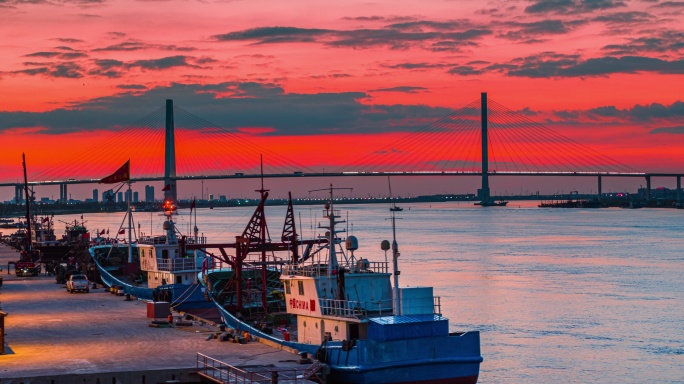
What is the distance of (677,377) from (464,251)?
8360 centimetres

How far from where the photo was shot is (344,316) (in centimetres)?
3534

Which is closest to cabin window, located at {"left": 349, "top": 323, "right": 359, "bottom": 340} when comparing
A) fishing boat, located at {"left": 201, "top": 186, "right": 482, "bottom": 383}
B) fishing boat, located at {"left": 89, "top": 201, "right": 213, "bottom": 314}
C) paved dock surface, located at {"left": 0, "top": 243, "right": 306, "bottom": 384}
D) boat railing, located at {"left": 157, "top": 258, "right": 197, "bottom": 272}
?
fishing boat, located at {"left": 201, "top": 186, "right": 482, "bottom": 383}

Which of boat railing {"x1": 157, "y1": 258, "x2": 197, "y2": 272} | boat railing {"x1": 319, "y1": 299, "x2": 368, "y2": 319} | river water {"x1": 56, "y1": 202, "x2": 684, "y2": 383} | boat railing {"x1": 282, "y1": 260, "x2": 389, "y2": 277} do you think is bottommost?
river water {"x1": 56, "y1": 202, "x2": 684, "y2": 383}

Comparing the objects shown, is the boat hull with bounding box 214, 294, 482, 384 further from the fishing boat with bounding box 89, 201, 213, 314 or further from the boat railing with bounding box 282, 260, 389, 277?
the fishing boat with bounding box 89, 201, 213, 314

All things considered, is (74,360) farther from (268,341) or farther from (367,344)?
(367,344)

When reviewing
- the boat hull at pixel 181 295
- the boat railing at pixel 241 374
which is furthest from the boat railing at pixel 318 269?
the boat hull at pixel 181 295

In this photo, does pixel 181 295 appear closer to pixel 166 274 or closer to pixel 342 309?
pixel 166 274

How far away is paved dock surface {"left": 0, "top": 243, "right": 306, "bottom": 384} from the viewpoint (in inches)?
1357

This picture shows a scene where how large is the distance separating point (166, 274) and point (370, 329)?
27752mm

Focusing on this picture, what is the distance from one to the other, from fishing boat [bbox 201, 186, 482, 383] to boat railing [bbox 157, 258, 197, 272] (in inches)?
757

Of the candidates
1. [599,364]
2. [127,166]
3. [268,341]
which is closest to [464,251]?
[127,166]

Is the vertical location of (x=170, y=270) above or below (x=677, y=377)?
above

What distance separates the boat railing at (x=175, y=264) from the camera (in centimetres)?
5903

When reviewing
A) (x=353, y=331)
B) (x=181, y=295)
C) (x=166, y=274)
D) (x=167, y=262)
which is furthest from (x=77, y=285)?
(x=353, y=331)
